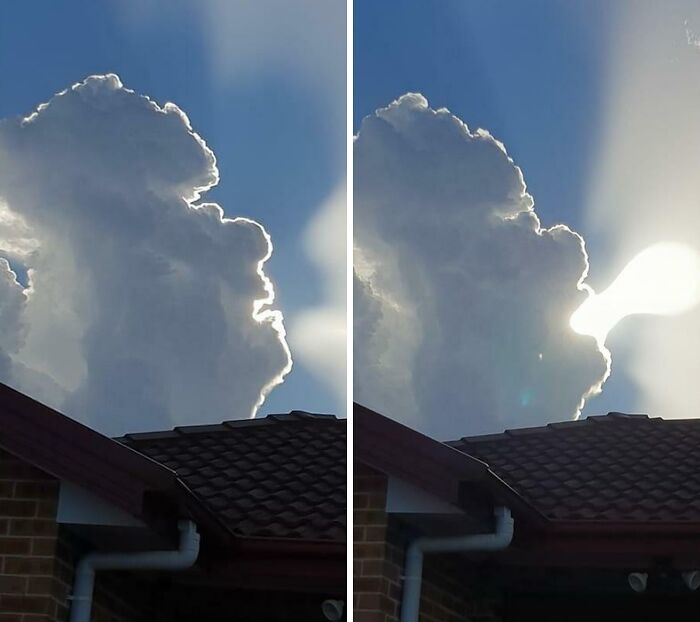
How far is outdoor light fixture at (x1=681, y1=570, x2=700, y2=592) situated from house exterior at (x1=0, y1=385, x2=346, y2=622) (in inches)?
41.0

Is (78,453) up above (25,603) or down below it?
above

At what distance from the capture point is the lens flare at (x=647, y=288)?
3576mm

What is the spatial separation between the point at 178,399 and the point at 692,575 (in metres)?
1.93

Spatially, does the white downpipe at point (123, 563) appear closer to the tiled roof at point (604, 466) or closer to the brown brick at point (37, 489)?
the brown brick at point (37, 489)

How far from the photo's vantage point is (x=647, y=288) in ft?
11.9

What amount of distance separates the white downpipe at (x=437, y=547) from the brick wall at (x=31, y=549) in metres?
0.93

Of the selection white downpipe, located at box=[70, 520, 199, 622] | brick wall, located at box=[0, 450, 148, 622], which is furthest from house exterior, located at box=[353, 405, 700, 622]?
brick wall, located at box=[0, 450, 148, 622]

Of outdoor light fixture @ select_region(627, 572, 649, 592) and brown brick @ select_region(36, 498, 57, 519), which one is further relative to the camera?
outdoor light fixture @ select_region(627, 572, 649, 592)

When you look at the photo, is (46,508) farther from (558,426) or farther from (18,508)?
(558,426)

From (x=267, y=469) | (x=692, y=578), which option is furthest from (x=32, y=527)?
(x=692, y=578)

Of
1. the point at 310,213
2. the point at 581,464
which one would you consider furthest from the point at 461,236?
the point at 581,464

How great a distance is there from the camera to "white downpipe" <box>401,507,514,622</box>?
9.22ft

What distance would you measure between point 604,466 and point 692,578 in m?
0.66

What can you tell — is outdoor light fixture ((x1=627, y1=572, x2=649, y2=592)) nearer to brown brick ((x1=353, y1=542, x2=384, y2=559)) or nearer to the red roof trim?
brown brick ((x1=353, y1=542, x2=384, y2=559))
